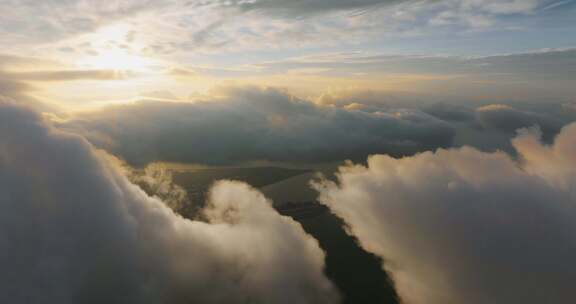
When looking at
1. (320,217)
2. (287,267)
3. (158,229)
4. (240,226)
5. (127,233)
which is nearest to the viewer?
(127,233)

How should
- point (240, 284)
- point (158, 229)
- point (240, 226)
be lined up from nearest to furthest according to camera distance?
point (158, 229) < point (240, 284) < point (240, 226)

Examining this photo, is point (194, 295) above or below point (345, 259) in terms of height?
above

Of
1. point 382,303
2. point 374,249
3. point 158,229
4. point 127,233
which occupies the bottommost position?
point 382,303

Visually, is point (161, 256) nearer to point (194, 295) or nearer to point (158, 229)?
point (158, 229)

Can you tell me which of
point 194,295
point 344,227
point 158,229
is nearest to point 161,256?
point 158,229

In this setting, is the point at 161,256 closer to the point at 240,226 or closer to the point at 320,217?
the point at 240,226

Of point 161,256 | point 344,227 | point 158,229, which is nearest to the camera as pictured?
point 161,256

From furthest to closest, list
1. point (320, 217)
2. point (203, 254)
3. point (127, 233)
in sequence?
1. point (320, 217)
2. point (203, 254)
3. point (127, 233)

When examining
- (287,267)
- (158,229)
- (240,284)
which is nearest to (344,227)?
(287,267)

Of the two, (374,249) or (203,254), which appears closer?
(203,254)
